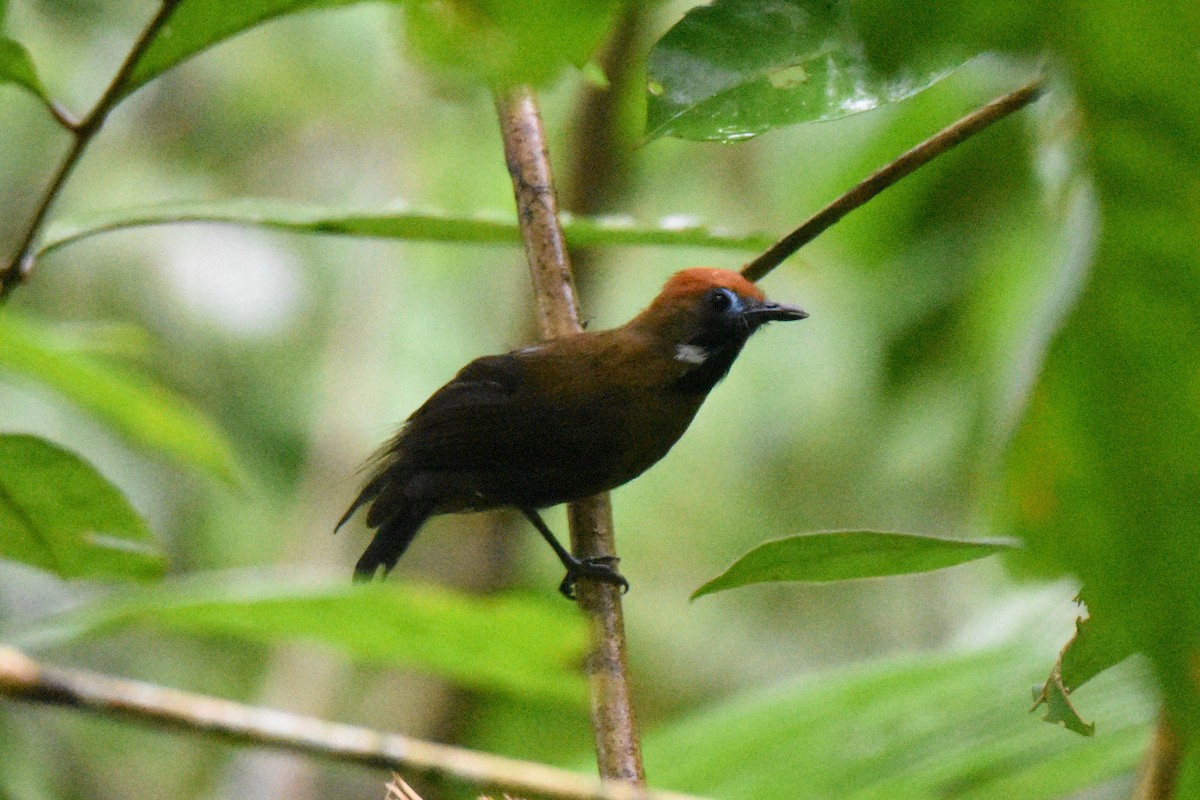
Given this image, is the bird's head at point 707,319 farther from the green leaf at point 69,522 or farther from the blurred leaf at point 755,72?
the blurred leaf at point 755,72

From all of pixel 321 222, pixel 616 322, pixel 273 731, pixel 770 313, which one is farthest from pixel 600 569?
pixel 616 322

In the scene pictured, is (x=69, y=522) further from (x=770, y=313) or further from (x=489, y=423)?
(x=770, y=313)

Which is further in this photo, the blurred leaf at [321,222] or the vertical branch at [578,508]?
the blurred leaf at [321,222]

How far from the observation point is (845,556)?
47.5 inches

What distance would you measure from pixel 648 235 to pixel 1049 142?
106 cm

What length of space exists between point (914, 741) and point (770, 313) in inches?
48.7

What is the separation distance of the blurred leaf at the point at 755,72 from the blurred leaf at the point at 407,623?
0.43 m

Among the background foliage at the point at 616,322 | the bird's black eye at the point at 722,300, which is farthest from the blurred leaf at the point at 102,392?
the bird's black eye at the point at 722,300

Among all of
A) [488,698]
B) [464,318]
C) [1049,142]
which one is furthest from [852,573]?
[464,318]

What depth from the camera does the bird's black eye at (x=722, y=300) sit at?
2809 millimetres

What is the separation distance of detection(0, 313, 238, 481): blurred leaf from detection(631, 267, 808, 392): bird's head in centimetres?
129

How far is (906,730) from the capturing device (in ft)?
5.55

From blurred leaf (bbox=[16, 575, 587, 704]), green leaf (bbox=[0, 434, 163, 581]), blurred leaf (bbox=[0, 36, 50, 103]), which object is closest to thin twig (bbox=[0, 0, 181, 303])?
blurred leaf (bbox=[0, 36, 50, 103])

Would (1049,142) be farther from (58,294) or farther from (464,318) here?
(464,318)
